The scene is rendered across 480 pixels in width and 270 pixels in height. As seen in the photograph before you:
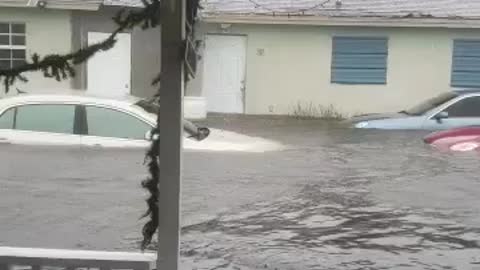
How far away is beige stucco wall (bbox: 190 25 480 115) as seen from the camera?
23.5 m

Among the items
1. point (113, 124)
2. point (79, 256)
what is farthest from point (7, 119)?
point (79, 256)

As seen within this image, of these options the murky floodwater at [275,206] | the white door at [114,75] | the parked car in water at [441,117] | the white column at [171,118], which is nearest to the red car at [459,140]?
the murky floodwater at [275,206]

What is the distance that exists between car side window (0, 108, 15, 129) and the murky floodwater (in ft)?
0.97

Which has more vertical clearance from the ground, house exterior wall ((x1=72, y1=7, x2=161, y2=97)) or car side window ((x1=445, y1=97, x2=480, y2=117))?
house exterior wall ((x1=72, y1=7, x2=161, y2=97))

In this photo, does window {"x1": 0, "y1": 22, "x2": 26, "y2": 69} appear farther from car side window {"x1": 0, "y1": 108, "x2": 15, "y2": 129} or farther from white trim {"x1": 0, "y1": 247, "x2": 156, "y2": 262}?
white trim {"x1": 0, "y1": 247, "x2": 156, "y2": 262}

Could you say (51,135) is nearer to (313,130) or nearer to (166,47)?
(166,47)

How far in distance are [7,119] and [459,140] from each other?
6.34 metres

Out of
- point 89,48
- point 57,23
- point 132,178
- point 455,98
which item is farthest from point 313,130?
point 89,48

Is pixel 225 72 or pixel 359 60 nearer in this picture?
pixel 225 72

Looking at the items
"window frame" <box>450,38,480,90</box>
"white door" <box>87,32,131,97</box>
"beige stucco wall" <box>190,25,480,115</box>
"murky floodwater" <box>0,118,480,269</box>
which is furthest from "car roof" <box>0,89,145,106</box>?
"window frame" <box>450,38,480,90</box>

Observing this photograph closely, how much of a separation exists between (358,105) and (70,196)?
15.2m

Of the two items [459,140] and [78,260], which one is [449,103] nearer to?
[459,140]

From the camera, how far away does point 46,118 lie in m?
11.3

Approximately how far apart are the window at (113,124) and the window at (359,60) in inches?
516
